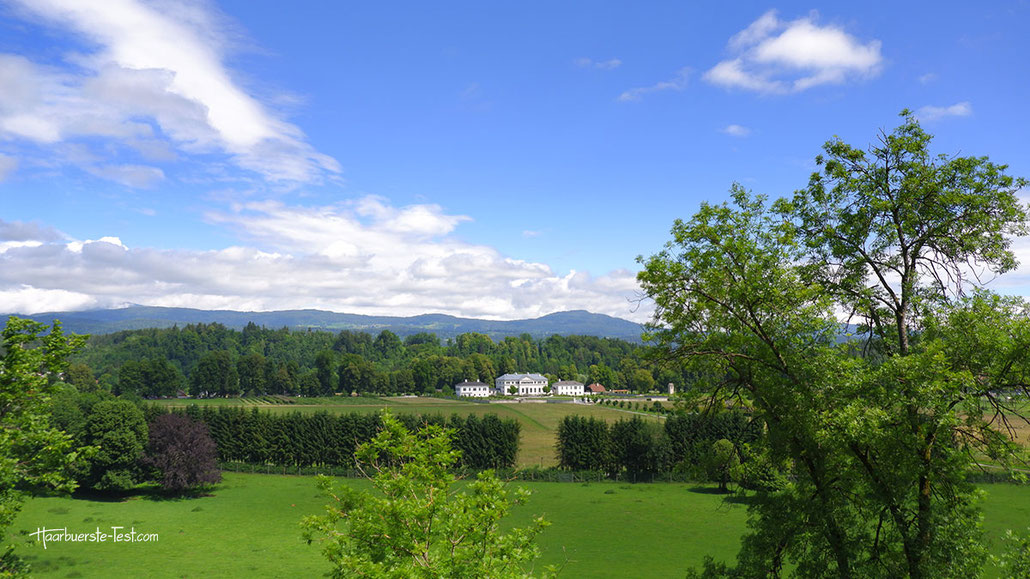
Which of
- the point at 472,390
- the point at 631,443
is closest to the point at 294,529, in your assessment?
the point at 631,443

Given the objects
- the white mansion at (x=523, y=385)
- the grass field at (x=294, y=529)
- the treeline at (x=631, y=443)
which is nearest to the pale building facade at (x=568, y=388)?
the white mansion at (x=523, y=385)

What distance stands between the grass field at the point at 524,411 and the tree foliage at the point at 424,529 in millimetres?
59634

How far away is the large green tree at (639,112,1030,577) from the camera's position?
31.0 ft

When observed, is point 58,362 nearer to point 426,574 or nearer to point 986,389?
point 426,574

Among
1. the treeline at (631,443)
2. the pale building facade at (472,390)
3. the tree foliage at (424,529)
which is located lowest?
the pale building facade at (472,390)

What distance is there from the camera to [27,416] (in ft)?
43.4

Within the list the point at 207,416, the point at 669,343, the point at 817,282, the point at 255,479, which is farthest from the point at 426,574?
the point at 207,416

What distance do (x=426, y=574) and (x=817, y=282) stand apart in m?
9.61

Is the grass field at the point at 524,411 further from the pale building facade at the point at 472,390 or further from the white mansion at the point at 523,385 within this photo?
the white mansion at the point at 523,385

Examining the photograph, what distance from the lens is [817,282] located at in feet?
39.2

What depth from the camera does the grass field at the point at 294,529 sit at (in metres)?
31.0

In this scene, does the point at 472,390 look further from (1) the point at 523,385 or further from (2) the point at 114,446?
(2) the point at 114,446

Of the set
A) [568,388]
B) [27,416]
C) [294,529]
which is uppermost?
[27,416]

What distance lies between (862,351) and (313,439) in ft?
219
